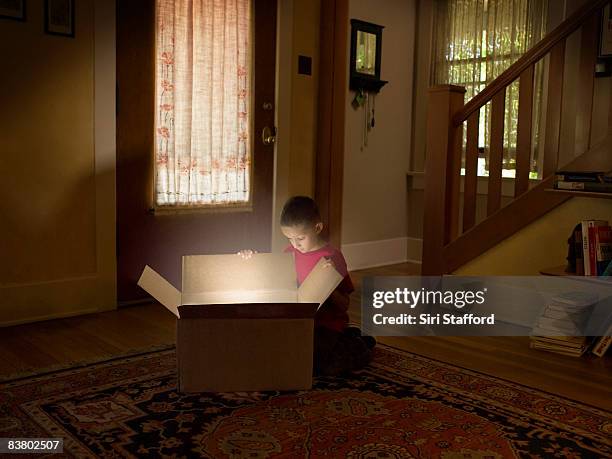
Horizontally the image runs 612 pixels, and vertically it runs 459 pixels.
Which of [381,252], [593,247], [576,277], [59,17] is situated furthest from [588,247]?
[59,17]

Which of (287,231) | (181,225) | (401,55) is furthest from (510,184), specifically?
(287,231)

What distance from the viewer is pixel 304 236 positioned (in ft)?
8.63

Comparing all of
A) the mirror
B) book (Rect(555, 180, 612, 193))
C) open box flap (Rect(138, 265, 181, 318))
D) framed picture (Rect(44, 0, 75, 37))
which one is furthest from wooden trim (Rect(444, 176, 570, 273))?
framed picture (Rect(44, 0, 75, 37))

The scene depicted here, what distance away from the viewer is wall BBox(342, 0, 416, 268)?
16.4 ft

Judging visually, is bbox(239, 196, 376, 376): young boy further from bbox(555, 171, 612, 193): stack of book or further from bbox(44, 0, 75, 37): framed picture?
bbox(44, 0, 75, 37): framed picture

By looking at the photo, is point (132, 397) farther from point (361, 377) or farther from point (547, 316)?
point (547, 316)

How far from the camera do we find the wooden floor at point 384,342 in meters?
2.62

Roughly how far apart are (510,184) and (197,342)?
326cm

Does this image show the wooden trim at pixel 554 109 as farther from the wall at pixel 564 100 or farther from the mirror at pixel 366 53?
the mirror at pixel 366 53

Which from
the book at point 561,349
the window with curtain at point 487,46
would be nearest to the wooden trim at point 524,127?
the book at point 561,349

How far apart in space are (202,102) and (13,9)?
1043mm

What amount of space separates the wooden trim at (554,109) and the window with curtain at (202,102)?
164cm

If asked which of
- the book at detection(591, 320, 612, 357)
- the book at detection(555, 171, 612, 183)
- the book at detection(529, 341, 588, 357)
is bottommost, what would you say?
the book at detection(529, 341, 588, 357)

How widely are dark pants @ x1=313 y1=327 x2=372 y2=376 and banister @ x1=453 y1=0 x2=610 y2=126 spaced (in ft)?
4.55
